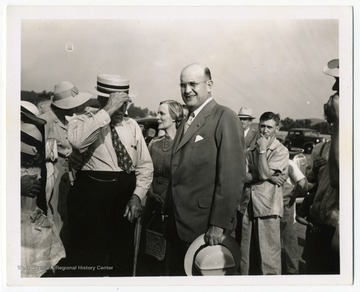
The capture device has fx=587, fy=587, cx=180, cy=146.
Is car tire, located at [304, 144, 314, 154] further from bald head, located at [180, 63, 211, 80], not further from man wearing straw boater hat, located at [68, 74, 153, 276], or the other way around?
man wearing straw boater hat, located at [68, 74, 153, 276]

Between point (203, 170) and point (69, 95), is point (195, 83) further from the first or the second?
point (69, 95)

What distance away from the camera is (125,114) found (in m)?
4.02

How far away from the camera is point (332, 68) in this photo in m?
4.08

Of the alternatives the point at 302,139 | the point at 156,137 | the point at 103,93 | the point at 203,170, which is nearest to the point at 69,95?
the point at 103,93

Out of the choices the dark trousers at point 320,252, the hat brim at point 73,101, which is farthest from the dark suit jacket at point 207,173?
the hat brim at point 73,101

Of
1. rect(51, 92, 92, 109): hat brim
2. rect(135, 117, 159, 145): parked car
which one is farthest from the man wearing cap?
rect(51, 92, 92, 109): hat brim

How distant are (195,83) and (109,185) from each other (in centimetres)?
91

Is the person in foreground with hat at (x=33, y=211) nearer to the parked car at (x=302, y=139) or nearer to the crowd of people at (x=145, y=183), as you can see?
the crowd of people at (x=145, y=183)

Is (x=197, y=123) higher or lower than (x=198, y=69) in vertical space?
lower

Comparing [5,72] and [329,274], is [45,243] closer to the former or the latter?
[5,72]

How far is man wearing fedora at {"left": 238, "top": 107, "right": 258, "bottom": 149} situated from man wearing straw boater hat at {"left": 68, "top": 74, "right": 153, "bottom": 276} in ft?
2.24

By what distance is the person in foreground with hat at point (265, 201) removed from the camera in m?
4.03

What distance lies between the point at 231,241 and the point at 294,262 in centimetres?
49
